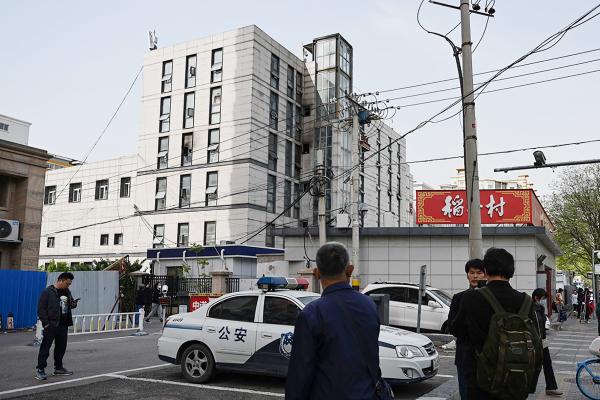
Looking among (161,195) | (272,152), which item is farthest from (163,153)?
(272,152)

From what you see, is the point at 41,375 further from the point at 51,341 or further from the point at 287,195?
the point at 287,195

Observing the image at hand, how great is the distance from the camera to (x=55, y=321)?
10.0 meters

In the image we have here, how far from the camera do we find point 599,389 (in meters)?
8.08

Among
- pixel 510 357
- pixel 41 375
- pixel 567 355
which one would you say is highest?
pixel 510 357

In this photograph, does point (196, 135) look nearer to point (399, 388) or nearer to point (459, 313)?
point (399, 388)

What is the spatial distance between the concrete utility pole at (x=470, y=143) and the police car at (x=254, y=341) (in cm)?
387

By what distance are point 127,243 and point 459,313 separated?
47895 mm

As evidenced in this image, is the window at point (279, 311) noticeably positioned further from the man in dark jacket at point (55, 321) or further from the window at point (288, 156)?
the window at point (288, 156)

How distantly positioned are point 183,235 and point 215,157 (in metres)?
6.88

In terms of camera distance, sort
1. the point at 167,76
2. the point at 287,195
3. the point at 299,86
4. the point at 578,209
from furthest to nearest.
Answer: the point at 299,86
the point at 167,76
the point at 287,195
the point at 578,209

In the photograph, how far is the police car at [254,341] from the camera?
848cm

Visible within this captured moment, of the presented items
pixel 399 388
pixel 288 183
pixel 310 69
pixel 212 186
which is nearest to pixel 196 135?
pixel 212 186

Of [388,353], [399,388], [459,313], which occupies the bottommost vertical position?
[399,388]

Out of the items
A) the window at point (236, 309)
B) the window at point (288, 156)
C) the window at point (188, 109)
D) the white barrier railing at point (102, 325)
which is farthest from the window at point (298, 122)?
the window at point (236, 309)
